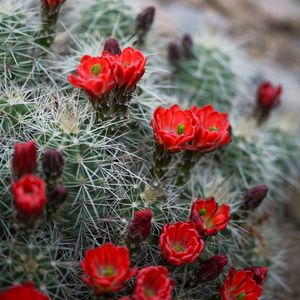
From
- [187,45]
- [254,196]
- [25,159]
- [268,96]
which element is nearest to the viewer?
[25,159]

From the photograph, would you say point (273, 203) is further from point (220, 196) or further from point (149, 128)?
point (149, 128)

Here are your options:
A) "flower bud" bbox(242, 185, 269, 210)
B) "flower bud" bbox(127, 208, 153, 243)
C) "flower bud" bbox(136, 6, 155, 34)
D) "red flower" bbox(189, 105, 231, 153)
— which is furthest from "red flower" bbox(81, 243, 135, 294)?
"flower bud" bbox(136, 6, 155, 34)

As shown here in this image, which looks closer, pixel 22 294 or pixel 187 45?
pixel 22 294

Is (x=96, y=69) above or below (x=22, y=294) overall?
above

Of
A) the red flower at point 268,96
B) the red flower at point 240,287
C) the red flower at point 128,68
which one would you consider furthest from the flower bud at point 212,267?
the red flower at point 268,96

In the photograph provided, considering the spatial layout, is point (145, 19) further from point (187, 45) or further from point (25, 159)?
point (25, 159)

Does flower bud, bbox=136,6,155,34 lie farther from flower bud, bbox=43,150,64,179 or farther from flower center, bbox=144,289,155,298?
flower center, bbox=144,289,155,298

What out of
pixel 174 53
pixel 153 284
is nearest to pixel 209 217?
pixel 153 284

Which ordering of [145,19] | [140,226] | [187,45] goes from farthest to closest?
[187,45], [145,19], [140,226]
